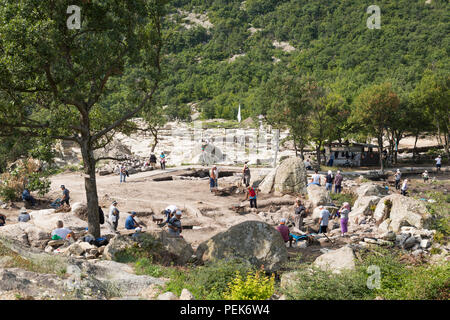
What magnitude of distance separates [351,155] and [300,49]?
105639mm

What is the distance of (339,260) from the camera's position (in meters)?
11.0

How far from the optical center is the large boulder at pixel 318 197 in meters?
22.5

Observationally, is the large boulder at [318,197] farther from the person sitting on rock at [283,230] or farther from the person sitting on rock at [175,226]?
the person sitting on rock at [175,226]

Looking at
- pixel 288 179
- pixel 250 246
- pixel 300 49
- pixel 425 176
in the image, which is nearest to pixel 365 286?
pixel 250 246

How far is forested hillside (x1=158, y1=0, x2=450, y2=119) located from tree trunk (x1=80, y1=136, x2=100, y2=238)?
48295mm

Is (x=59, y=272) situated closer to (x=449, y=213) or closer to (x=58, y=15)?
(x=58, y=15)

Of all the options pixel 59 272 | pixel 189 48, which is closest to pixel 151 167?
pixel 59 272

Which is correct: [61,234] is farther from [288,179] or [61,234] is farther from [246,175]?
[288,179]

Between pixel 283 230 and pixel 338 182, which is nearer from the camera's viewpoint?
pixel 283 230

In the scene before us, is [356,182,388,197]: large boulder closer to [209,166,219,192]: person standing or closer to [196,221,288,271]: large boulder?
[209,166,219,192]: person standing

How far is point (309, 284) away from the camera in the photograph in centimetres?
854

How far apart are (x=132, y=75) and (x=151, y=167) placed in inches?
750

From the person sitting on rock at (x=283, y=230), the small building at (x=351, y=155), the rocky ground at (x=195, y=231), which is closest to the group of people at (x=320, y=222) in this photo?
the person sitting on rock at (x=283, y=230)

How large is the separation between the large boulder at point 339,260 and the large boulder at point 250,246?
1384mm
